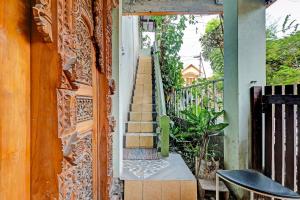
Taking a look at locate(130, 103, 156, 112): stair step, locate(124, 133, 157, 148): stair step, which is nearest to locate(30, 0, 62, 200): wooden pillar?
locate(124, 133, 157, 148): stair step

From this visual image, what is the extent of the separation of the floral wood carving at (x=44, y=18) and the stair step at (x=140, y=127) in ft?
11.6

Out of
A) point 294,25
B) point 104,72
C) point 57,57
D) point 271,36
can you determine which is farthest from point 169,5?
point 57,57

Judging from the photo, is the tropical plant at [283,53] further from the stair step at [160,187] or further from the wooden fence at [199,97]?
the stair step at [160,187]

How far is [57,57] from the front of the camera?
821 millimetres

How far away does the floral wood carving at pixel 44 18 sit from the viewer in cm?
73

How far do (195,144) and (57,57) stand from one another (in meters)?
3.22

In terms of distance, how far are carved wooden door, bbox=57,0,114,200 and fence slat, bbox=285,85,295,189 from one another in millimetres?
1438

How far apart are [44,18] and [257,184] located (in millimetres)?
1684

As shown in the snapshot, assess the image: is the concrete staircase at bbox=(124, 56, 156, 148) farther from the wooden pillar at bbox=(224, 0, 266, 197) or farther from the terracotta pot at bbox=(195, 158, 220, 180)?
the wooden pillar at bbox=(224, 0, 266, 197)

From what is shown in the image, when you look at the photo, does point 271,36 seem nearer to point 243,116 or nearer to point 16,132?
point 243,116

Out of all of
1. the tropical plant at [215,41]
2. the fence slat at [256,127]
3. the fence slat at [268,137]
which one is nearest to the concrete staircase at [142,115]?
the tropical plant at [215,41]

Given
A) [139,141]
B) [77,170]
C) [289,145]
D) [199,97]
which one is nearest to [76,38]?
[77,170]

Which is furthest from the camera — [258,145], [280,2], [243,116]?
[280,2]

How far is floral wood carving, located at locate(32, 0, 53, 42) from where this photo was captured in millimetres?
734
